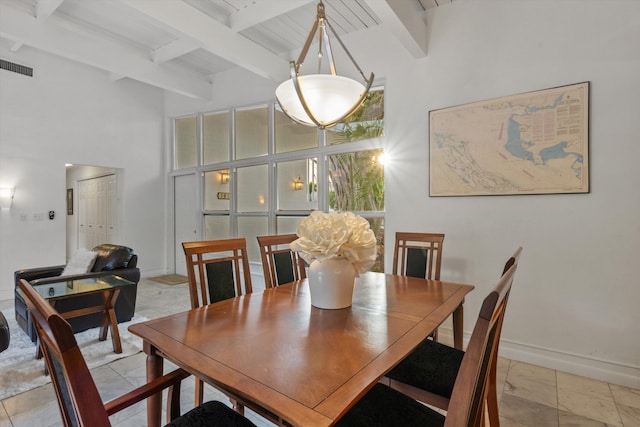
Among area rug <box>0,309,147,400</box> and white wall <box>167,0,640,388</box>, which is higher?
white wall <box>167,0,640,388</box>

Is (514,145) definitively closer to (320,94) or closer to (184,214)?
(320,94)

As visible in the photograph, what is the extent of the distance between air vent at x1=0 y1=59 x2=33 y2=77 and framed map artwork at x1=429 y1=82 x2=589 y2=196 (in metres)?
5.38

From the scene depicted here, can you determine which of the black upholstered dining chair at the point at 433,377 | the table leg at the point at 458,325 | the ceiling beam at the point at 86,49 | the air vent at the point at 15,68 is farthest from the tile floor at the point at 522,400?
the air vent at the point at 15,68

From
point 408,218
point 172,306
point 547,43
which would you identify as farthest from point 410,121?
point 172,306

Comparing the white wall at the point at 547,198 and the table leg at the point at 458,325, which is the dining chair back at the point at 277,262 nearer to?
the table leg at the point at 458,325

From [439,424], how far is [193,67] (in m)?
5.46

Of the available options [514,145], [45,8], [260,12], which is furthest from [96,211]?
[514,145]

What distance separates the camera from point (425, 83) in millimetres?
3146

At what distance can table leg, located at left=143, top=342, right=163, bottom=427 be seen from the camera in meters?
1.25

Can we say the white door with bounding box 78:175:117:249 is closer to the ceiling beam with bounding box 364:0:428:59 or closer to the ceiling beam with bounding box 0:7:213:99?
the ceiling beam with bounding box 0:7:213:99

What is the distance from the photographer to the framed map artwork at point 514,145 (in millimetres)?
2455

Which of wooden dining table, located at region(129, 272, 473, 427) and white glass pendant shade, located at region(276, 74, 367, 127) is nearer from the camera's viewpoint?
wooden dining table, located at region(129, 272, 473, 427)

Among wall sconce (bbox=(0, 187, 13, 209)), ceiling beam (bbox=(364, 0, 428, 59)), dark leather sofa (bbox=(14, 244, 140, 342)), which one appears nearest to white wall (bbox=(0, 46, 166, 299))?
wall sconce (bbox=(0, 187, 13, 209))

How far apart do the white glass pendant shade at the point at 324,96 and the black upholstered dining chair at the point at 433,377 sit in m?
1.16
